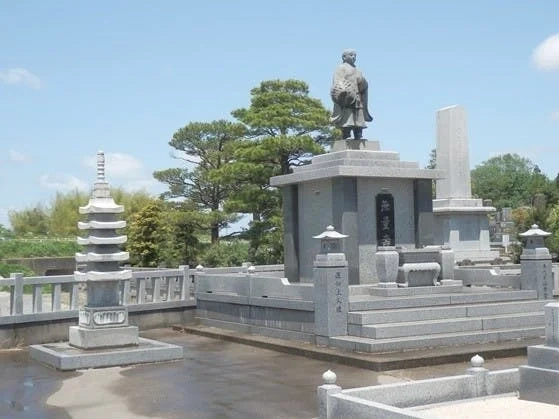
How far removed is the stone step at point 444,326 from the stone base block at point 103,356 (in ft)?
11.0

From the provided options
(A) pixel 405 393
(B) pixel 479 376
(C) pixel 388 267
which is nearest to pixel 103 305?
(C) pixel 388 267

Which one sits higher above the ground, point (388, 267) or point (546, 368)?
point (388, 267)

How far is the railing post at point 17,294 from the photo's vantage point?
52.3 feet

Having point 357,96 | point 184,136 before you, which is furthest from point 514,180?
point 357,96

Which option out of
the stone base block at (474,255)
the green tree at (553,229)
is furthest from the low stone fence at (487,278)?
the green tree at (553,229)

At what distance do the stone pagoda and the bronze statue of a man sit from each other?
5.78m

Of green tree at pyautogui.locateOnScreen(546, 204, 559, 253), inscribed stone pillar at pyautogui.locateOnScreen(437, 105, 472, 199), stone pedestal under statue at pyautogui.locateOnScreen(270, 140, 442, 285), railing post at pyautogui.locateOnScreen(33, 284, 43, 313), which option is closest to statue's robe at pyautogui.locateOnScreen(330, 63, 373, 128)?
stone pedestal under statue at pyautogui.locateOnScreen(270, 140, 442, 285)

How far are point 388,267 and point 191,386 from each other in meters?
5.27

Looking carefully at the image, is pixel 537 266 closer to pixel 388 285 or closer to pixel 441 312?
pixel 441 312

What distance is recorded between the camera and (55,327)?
16828mm

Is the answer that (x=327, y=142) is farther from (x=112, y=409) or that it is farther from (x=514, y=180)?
(x=514, y=180)

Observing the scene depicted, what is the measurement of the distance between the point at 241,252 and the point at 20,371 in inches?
853

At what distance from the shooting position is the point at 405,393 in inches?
330

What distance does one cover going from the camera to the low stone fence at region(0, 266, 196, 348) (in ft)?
52.6
